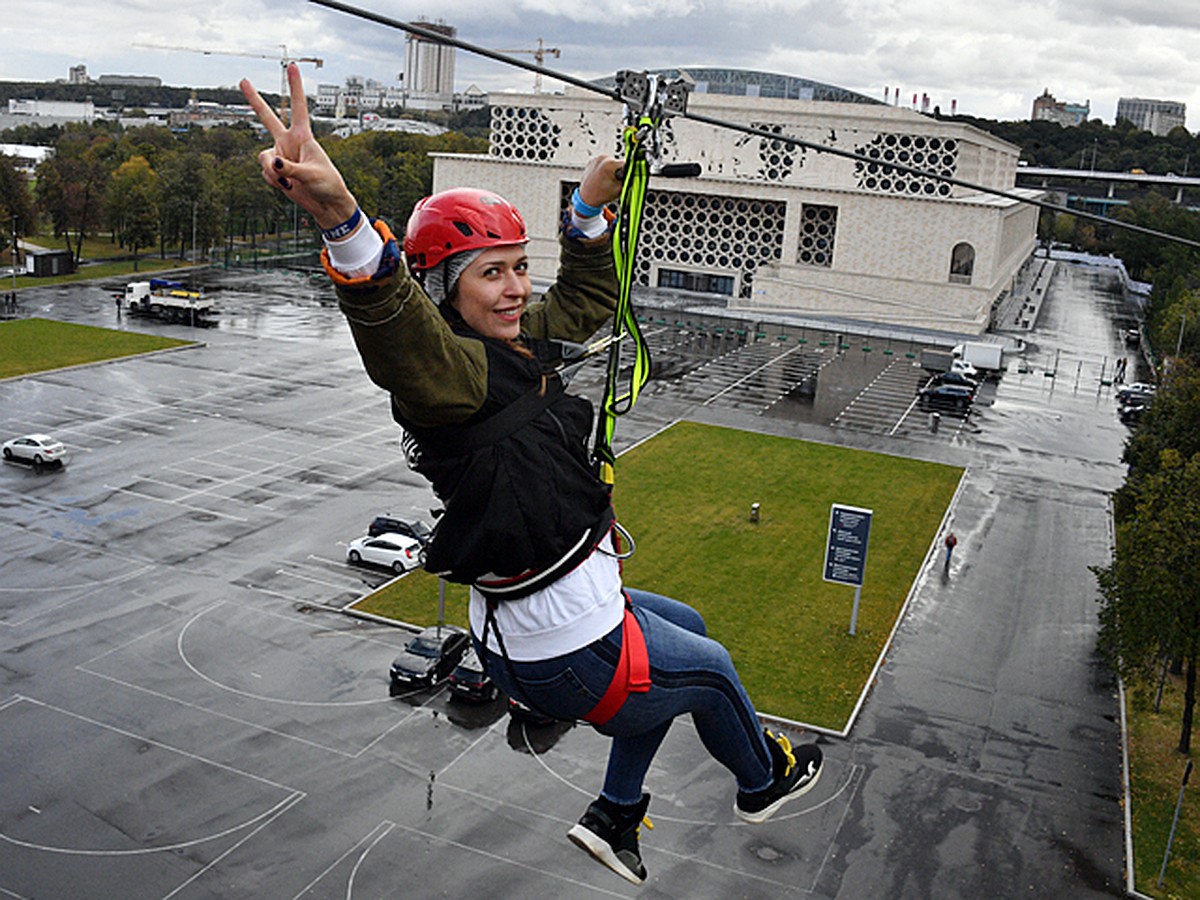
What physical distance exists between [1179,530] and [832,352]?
49819 millimetres

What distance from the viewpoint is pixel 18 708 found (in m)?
23.0

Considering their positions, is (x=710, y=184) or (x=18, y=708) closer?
(x=18, y=708)

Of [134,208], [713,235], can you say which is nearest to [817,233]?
[713,235]

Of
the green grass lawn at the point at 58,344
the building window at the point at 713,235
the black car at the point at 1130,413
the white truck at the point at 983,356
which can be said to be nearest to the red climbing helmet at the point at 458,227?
the green grass lawn at the point at 58,344

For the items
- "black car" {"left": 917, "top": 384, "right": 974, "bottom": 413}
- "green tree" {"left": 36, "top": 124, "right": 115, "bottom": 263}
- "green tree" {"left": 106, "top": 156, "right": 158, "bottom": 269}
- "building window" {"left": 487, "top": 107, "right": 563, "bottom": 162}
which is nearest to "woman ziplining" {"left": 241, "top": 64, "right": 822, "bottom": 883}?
"black car" {"left": 917, "top": 384, "right": 974, "bottom": 413}

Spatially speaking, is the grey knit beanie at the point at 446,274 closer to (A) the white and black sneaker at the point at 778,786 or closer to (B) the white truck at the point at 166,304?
(A) the white and black sneaker at the point at 778,786

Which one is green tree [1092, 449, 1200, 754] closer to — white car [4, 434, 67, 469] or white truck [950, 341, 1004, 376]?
white car [4, 434, 67, 469]

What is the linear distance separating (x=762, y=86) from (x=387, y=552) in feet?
243

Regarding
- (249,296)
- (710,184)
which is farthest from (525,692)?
(710,184)

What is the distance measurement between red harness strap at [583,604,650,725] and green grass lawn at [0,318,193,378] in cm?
5308

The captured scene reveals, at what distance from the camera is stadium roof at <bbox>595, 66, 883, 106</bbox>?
307 ft

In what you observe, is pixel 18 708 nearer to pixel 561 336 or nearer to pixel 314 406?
pixel 561 336

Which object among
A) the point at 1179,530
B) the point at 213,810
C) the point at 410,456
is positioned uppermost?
the point at 410,456

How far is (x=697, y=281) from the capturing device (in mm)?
96875
